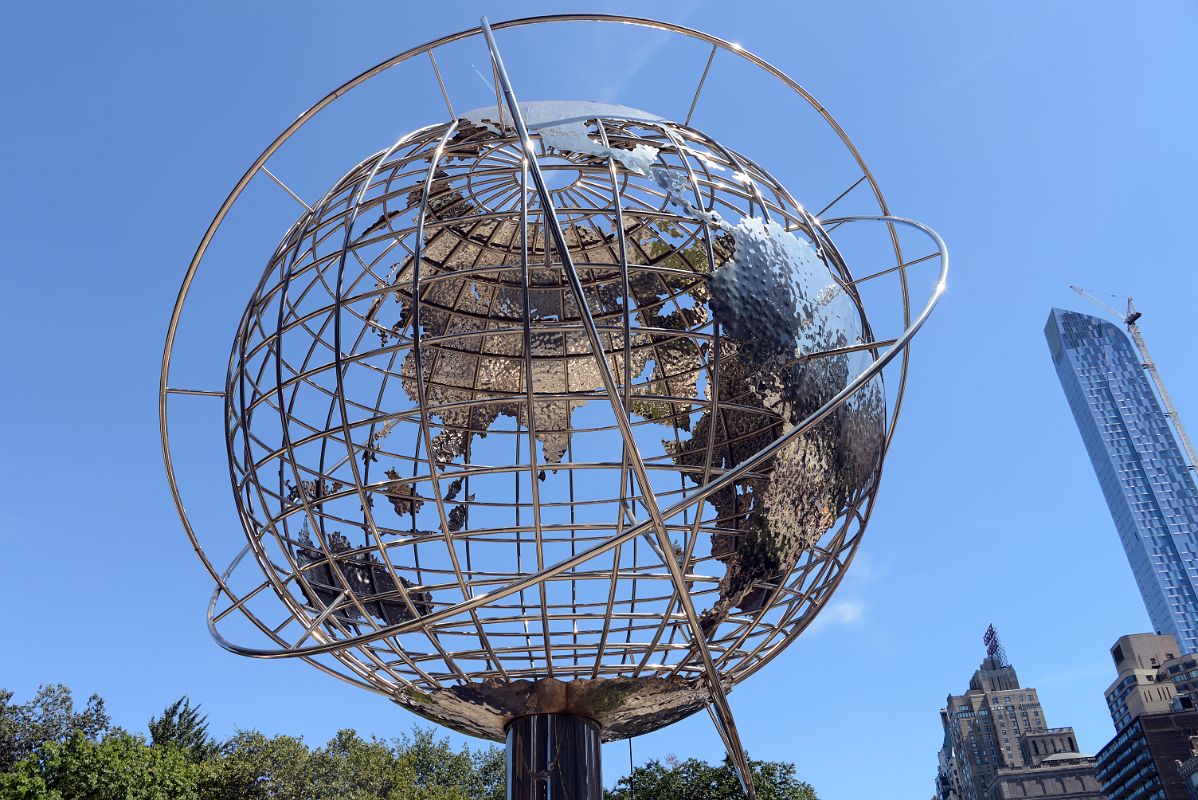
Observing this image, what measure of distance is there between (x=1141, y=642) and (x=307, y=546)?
92524 millimetres

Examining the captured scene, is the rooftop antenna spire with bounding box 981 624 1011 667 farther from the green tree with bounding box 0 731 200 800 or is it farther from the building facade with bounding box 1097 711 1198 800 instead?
the green tree with bounding box 0 731 200 800

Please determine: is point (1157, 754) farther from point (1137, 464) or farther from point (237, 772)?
point (1137, 464)

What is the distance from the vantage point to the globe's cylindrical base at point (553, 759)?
4.59 metres

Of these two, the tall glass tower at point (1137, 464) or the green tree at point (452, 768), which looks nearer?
the green tree at point (452, 768)

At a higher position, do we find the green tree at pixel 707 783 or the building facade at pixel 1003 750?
the building facade at pixel 1003 750

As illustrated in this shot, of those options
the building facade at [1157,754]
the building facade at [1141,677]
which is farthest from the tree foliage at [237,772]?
the building facade at [1141,677]

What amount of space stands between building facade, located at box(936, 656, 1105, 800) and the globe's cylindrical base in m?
79.3

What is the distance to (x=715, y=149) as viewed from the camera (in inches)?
217

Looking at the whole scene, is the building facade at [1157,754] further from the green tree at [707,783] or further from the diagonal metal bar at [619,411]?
the diagonal metal bar at [619,411]

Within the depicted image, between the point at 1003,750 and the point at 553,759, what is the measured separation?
353 ft

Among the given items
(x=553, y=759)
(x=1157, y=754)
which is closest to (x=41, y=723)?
(x=553, y=759)

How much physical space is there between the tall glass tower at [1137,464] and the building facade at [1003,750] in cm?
2472

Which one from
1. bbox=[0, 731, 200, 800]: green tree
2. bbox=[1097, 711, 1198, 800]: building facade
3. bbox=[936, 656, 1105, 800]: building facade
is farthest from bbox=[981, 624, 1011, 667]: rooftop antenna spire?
bbox=[0, 731, 200, 800]: green tree

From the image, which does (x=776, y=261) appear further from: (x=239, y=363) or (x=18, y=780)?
(x=18, y=780)
